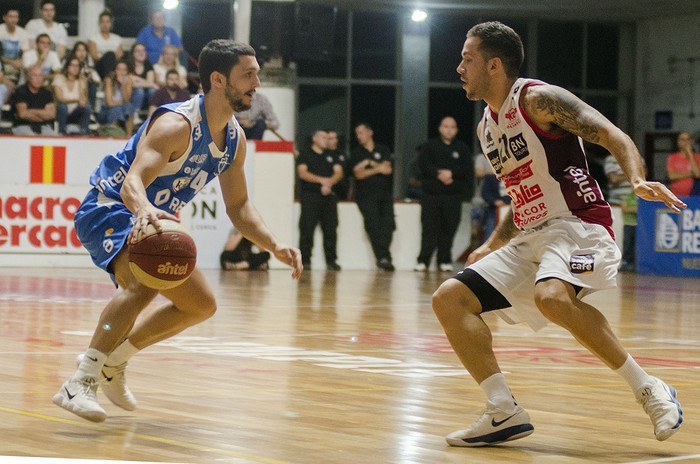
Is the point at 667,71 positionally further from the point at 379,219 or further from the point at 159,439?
the point at 159,439

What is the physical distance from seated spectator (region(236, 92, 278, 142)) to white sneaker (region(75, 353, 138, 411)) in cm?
1418

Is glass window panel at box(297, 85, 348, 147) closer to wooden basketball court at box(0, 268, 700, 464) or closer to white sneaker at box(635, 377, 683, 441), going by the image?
wooden basketball court at box(0, 268, 700, 464)

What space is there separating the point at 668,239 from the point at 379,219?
15.8ft

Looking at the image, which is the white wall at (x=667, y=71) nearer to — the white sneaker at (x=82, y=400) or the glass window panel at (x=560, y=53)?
the glass window panel at (x=560, y=53)

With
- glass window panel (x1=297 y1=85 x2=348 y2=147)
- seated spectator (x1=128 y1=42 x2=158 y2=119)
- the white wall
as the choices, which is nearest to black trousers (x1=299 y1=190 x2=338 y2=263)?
seated spectator (x1=128 y1=42 x2=158 y2=119)

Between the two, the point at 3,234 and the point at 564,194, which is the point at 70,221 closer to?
the point at 3,234

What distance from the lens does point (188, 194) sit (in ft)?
20.0

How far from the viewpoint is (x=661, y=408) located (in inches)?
200

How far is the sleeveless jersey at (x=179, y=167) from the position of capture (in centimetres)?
587

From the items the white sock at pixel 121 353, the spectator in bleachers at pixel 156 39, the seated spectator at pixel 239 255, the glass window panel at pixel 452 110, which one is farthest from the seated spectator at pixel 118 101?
the white sock at pixel 121 353

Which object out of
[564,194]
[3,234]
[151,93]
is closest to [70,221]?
[3,234]

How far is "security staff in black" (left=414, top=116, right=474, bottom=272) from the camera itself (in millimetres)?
19953

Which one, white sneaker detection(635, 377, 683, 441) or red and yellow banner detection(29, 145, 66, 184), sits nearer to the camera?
white sneaker detection(635, 377, 683, 441)

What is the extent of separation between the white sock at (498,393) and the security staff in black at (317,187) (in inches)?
577
